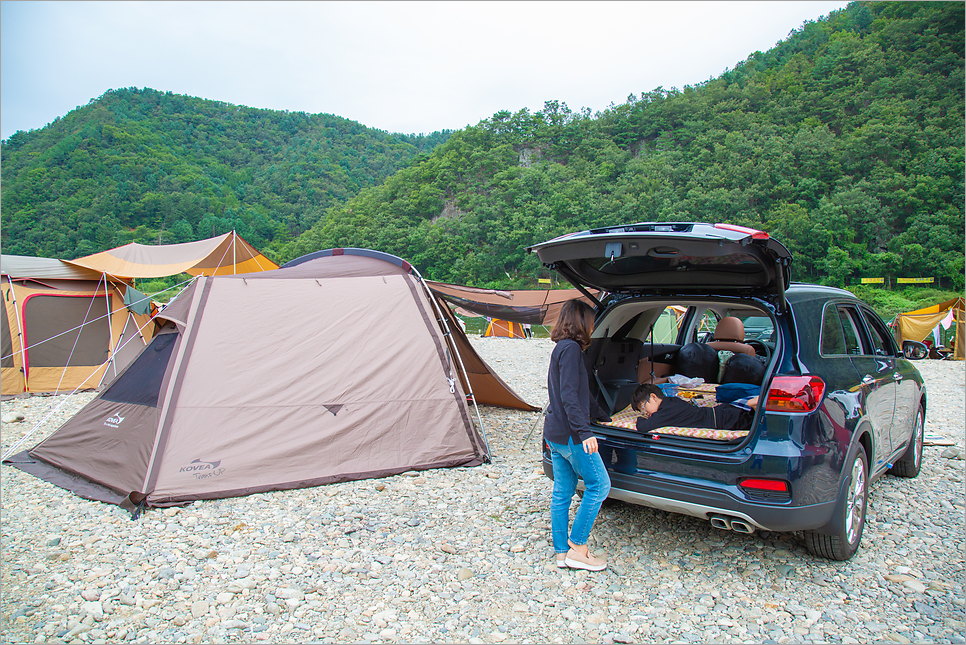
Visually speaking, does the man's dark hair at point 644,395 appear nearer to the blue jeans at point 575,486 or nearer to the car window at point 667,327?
the blue jeans at point 575,486

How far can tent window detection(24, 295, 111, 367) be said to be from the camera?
956 cm

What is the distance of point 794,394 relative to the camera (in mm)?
2838

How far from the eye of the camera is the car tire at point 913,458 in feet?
15.4

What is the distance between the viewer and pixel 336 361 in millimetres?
5184

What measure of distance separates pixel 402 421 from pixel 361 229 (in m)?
62.4

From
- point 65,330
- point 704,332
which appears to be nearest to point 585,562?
point 704,332

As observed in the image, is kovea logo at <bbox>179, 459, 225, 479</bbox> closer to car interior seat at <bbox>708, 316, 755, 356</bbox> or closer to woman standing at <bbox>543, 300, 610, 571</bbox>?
woman standing at <bbox>543, 300, 610, 571</bbox>

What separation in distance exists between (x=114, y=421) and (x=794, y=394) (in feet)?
17.6

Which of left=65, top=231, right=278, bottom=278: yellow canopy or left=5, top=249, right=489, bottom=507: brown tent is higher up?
left=65, top=231, right=278, bottom=278: yellow canopy

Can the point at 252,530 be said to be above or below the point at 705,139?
below

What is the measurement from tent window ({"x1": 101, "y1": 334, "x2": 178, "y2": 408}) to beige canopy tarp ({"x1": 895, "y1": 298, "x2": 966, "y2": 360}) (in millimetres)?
22119

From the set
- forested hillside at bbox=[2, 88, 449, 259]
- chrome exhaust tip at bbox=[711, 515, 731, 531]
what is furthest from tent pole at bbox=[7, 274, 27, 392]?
forested hillside at bbox=[2, 88, 449, 259]

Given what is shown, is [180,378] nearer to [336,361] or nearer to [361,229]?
[336,361]

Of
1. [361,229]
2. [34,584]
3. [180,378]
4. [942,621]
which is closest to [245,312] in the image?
[180,378]
